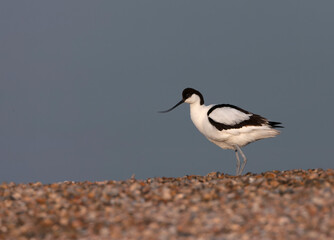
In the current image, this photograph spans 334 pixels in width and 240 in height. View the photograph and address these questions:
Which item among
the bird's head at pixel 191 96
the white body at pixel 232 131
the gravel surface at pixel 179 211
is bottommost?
the gravel surface at pixel 179 211

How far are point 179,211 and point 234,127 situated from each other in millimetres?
5525

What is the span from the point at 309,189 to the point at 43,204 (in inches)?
171

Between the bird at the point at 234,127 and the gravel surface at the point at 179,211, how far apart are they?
3124 millimetres

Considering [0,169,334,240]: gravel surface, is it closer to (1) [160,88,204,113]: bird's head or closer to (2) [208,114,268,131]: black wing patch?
(2) [208,114,268,131]: black wing patch

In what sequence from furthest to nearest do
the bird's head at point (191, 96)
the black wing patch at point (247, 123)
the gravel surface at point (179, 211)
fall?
the bird's head at point (191, 96)
the black wing patch at point (247, 123)
the gravel surface at point (179, 211)

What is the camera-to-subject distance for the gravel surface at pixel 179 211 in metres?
6.42

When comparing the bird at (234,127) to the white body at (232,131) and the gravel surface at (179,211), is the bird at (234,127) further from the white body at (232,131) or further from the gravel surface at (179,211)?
the gravel surface at (179,211)

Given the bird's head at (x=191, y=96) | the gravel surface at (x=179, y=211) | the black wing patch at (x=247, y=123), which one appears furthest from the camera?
the bird's head at (x=191, y=96)

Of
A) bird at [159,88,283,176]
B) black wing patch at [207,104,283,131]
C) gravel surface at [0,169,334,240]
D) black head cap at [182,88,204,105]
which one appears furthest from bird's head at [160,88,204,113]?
gravel surface at [0,169,334,240]

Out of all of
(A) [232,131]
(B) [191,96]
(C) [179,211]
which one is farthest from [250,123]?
(C) [179,211]

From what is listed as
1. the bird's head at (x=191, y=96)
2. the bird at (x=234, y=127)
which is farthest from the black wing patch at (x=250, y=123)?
the bird's head at (x=191, y=96)

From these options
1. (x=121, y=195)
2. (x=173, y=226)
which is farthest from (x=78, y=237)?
(x=121, y=195)

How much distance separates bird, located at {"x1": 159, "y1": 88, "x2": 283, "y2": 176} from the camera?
12.5 m

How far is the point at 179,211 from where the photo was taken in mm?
7277
